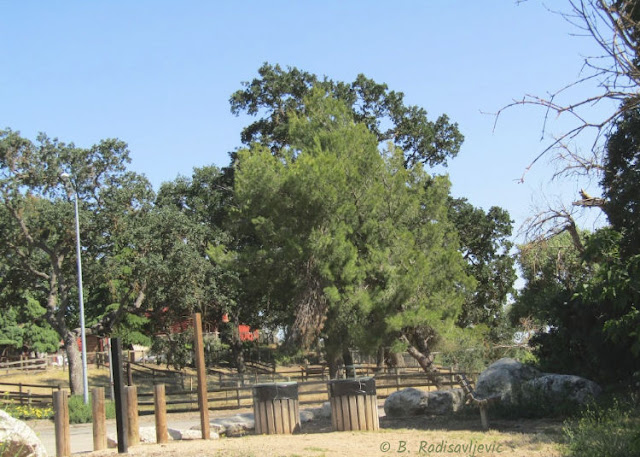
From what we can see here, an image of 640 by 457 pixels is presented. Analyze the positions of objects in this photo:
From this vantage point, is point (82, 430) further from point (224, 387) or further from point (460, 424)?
point (460, 424)

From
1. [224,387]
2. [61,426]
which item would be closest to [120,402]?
[61,426]

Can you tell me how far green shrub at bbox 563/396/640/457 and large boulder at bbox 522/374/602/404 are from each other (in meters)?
0.83

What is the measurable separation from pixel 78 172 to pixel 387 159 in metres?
14.7

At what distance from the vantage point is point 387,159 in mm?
23344

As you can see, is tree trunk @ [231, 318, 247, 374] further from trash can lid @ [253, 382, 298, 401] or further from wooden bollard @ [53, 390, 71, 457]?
wooden bollard @ [53, 390, 71, 457]

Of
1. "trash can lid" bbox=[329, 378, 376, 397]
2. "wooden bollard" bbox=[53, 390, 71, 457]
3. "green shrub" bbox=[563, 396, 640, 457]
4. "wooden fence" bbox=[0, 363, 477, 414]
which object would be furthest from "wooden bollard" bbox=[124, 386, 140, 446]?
"wooden fence" bbox=[0, 363, 477, 414]

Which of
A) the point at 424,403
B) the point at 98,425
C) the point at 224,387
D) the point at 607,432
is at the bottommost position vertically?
the point at 607,432

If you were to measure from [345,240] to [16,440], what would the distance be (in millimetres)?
13249

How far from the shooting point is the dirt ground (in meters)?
9.58

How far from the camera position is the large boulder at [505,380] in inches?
568

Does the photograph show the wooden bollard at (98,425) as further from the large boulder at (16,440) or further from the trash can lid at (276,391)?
the trash can lid at (276,391)

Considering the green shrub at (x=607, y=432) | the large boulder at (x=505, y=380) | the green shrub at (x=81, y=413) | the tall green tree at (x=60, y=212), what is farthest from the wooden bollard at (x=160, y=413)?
the tall green tree at (x=60, y=212)

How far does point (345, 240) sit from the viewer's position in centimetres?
2095

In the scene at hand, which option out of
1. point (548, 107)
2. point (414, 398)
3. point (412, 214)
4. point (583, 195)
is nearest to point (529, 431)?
point (414, 398)
